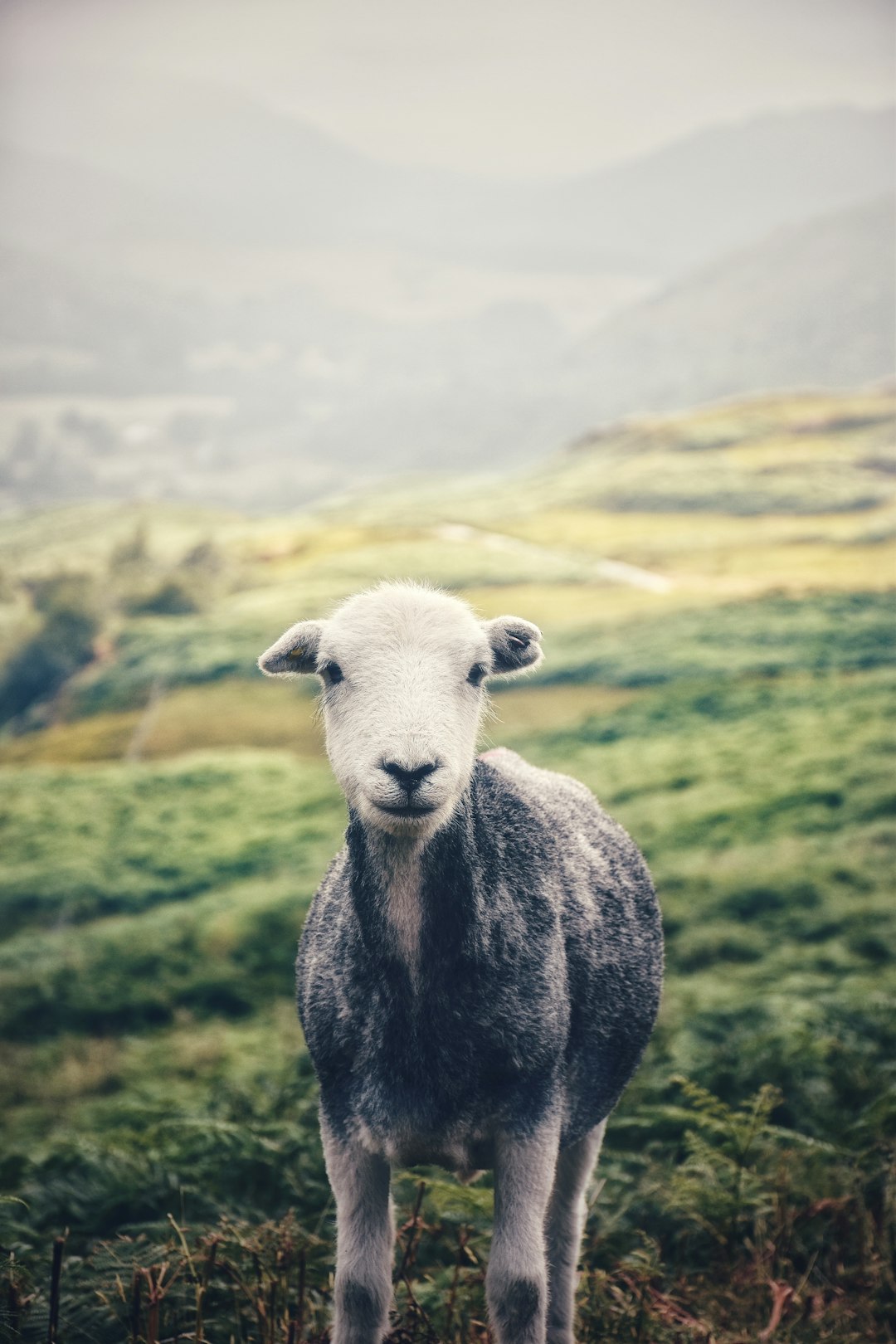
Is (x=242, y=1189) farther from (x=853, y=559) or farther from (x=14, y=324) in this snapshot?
(x=14, y=324)

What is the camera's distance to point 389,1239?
3191 millimetres

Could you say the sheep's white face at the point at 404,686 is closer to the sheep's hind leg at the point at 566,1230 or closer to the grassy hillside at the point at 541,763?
the sheep's hind leg at the point at 566,1230

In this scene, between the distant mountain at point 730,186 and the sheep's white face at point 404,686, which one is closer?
the sheep's white face at point 404,686

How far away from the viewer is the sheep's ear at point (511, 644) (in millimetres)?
3496

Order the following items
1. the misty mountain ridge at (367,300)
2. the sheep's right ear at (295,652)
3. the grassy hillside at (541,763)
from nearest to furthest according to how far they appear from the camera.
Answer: the sheep's right ear at (295,652) → the grassy hillside at (541,763) → the misty mountain ridge at (367,300)

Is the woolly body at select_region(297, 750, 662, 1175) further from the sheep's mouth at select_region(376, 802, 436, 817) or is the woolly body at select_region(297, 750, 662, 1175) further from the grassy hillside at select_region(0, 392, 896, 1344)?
the grassy hillside at select_region(0, 392, 896, 1344)

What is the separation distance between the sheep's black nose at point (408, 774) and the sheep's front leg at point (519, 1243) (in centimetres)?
122

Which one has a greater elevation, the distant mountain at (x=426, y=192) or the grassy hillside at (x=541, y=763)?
the distant mountain at (x=426, y=192)

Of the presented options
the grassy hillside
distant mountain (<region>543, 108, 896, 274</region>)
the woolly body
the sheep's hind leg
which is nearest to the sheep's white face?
the woolly body

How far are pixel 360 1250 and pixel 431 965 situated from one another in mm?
925

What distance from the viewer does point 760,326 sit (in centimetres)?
4550

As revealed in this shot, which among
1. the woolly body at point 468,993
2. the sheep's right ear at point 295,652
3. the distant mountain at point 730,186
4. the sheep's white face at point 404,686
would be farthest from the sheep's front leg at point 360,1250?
the distant mountain at point 730,186

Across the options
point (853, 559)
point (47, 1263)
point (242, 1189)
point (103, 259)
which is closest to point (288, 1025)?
point (242, 1189)

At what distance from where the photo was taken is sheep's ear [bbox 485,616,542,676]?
3496 mm
